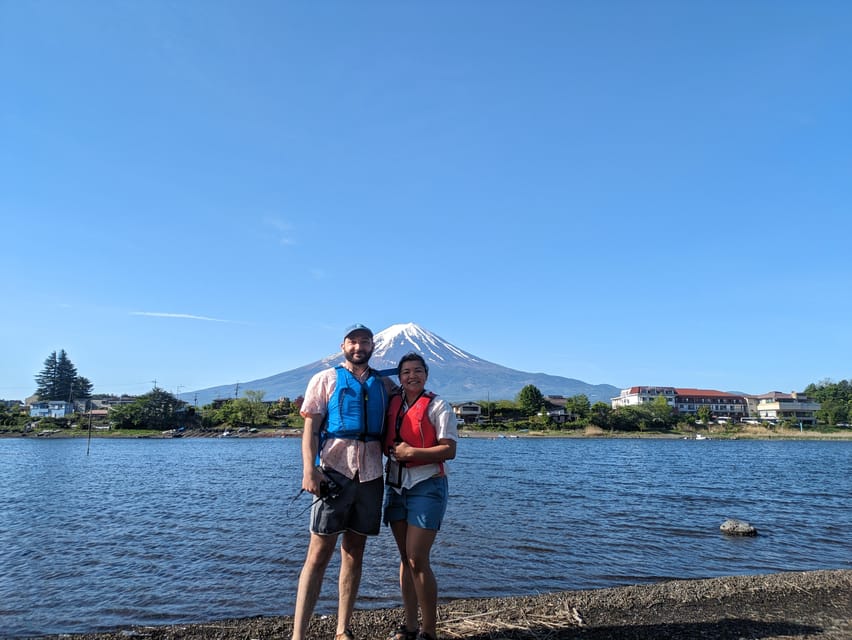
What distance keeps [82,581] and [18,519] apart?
8913 millimetres

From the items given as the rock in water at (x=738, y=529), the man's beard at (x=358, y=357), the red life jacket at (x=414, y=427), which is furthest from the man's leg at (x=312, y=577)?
the rock in water at (x=738, y=529)

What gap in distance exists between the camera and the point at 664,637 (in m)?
4.63

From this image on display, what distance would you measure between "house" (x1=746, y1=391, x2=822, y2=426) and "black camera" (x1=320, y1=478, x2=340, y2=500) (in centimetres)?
13796

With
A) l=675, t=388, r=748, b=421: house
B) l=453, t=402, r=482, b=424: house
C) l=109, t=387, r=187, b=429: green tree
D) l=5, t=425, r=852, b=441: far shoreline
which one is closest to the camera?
l=5, t=425, r=852, b=441: far shoreline

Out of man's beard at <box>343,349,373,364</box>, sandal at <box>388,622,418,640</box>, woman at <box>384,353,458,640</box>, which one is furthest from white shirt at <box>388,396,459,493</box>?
sandal at <box>388,622,418,640</box>

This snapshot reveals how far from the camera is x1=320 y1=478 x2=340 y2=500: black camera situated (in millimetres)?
3988

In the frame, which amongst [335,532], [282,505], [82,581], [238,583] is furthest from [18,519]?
[335,532]

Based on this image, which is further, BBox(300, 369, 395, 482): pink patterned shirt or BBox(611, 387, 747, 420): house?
BBox(611, 387, 747, 420): house

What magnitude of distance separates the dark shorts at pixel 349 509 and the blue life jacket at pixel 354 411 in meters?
0.33

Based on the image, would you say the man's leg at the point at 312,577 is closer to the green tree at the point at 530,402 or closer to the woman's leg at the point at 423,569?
the woman's leg at the point at 423,569

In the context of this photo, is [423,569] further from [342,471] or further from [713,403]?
[713,403]

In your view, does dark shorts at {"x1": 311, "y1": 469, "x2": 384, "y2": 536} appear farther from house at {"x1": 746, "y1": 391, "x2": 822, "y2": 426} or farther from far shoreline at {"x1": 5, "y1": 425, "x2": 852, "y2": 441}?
house at {"x1": 746, "y1": 391, "x2": 822, "y2": 426}

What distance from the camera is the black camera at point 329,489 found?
3988mm

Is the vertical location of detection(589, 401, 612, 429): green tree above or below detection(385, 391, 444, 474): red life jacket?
below
